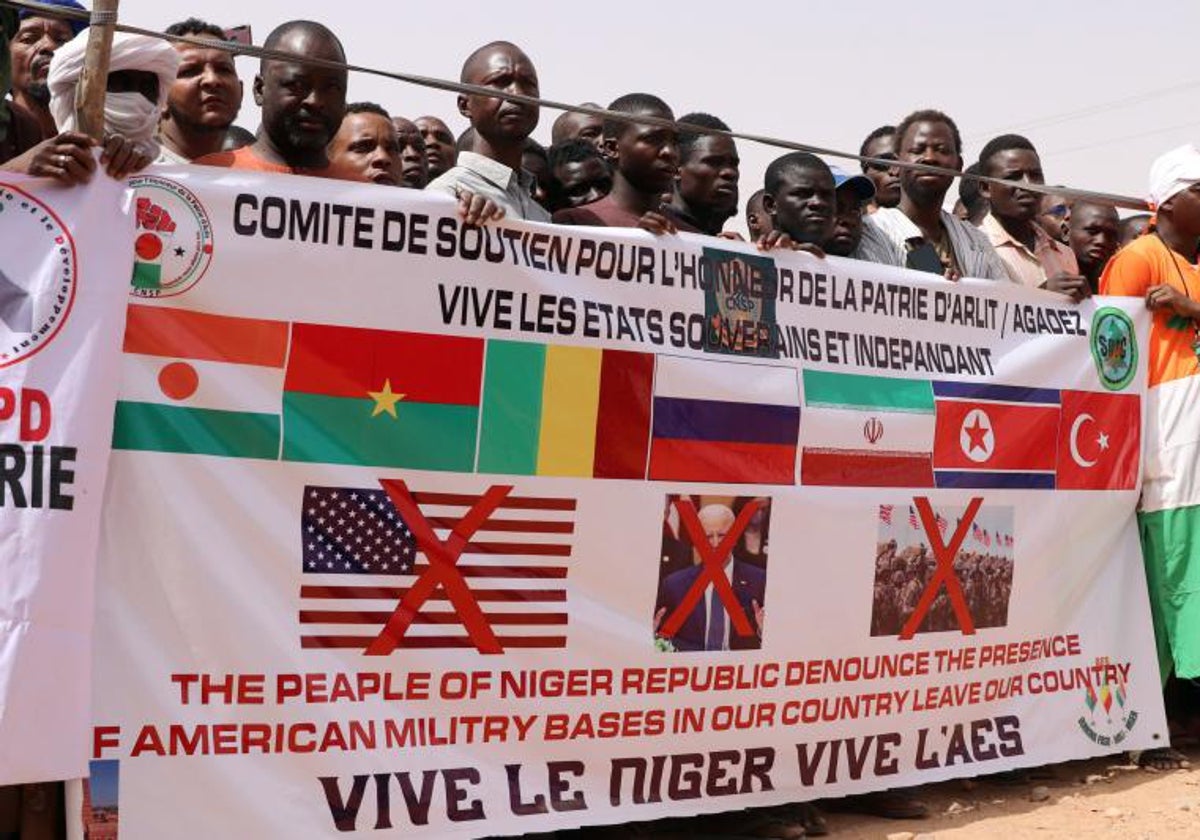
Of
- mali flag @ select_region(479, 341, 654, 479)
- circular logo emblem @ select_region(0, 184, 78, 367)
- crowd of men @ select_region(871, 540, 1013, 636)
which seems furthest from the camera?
crowd of men @ select_region(871, 540, 1013, 636)

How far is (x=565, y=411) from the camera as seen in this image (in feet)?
14.4

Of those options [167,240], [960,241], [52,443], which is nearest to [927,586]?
[960,241]

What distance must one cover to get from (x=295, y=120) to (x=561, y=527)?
1.52 meters

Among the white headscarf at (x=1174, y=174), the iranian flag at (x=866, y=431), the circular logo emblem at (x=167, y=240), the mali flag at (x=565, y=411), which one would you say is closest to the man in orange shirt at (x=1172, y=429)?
the white headscarf at (x=1174, y=174)

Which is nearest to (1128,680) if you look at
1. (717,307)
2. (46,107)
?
(717,307)

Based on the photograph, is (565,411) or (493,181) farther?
(493,181)

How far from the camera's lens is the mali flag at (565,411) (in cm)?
427

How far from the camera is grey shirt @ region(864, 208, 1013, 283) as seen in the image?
20.2 feet

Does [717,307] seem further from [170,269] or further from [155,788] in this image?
[155,788]

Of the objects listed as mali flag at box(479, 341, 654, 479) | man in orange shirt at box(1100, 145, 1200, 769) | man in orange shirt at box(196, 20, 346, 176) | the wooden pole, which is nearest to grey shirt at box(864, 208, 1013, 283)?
man in orange shirt at box(1100, 145, 1200, 769)

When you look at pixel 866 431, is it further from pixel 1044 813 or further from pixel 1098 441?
pixel 1044 813

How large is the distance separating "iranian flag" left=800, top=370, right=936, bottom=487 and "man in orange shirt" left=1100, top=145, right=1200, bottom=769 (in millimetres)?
1157

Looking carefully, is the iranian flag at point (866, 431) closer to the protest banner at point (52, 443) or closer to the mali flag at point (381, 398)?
the mali flag at point (381, 398)

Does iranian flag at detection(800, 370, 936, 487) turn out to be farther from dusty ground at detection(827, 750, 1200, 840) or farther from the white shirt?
dusty ground at detection(827, 750, 1200, 840)
